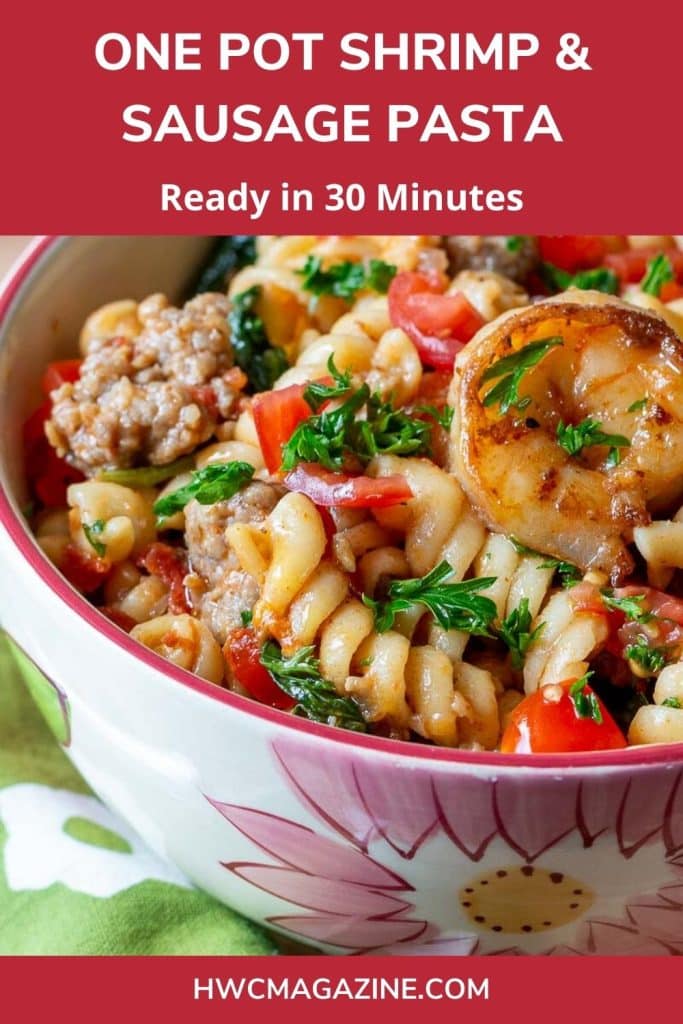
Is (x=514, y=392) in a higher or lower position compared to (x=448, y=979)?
higher

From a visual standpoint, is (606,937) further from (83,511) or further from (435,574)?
(83,511)

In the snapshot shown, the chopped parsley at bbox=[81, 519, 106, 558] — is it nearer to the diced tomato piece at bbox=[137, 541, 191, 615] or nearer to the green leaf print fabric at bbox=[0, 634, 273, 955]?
the diced tomato piece at bbox=[137, 541, 191, 615]

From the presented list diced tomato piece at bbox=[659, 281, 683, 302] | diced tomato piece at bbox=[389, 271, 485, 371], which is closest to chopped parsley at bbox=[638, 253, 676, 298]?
diced tomato piece at bbox=[659, 281, 683, 302]

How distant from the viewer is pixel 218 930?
324 cm

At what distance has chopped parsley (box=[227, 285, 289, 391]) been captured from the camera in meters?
3.62

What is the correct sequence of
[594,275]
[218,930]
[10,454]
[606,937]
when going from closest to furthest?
[606,937], [218,930], [10,454], [594,275]

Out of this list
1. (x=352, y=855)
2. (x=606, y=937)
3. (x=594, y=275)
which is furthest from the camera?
(x=594, y=275)

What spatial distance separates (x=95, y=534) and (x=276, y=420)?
53 cm

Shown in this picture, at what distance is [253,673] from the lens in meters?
2.89

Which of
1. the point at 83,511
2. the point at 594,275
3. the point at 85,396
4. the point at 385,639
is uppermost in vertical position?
the point at 594,275

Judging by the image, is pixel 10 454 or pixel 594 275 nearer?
pixel 10 454

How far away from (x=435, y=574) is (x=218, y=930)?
1.08 metres

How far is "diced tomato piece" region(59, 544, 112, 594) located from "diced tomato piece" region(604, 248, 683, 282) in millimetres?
1884

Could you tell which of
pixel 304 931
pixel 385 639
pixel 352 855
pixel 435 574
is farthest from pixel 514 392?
pixel 304 931
